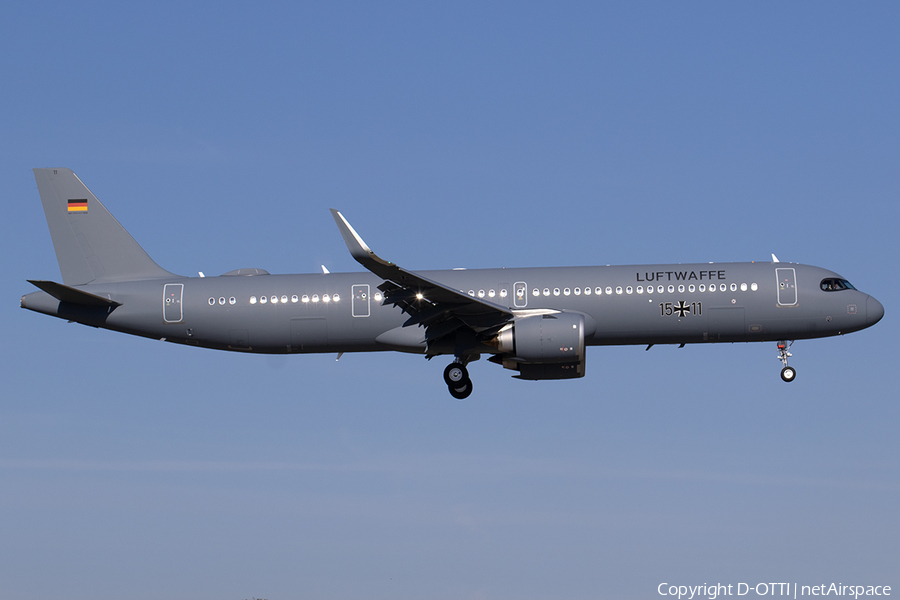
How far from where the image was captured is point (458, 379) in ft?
112

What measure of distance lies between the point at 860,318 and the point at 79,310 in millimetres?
28099

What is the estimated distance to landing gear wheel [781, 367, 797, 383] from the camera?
115 ft

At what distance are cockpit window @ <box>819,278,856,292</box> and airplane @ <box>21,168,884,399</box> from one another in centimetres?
5

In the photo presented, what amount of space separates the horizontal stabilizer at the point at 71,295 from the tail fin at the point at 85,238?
6.61 ft

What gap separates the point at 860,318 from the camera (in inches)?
1345

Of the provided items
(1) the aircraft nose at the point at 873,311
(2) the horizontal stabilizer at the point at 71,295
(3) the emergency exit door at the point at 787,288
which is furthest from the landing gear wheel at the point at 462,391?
(1) the aircraft nose at the point at 873,311

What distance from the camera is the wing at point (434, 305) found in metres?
29.2

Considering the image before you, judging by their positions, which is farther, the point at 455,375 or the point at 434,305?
the point at 455,375

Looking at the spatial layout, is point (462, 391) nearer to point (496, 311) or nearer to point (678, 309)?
point (496, 311)

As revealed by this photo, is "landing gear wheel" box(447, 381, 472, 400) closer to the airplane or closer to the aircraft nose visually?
the airplane

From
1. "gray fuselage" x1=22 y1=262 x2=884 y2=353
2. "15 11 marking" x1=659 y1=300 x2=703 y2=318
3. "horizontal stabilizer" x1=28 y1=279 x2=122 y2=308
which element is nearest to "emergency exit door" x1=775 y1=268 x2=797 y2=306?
"gray fuselage" x1=22 y1=262 x2=884 y2=353

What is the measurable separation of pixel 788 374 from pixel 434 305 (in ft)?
43.6

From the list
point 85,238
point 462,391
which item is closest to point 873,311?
point 462,391

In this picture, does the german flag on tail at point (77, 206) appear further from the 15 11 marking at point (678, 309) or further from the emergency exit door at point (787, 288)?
the emergency exit door at point (787, 288)
